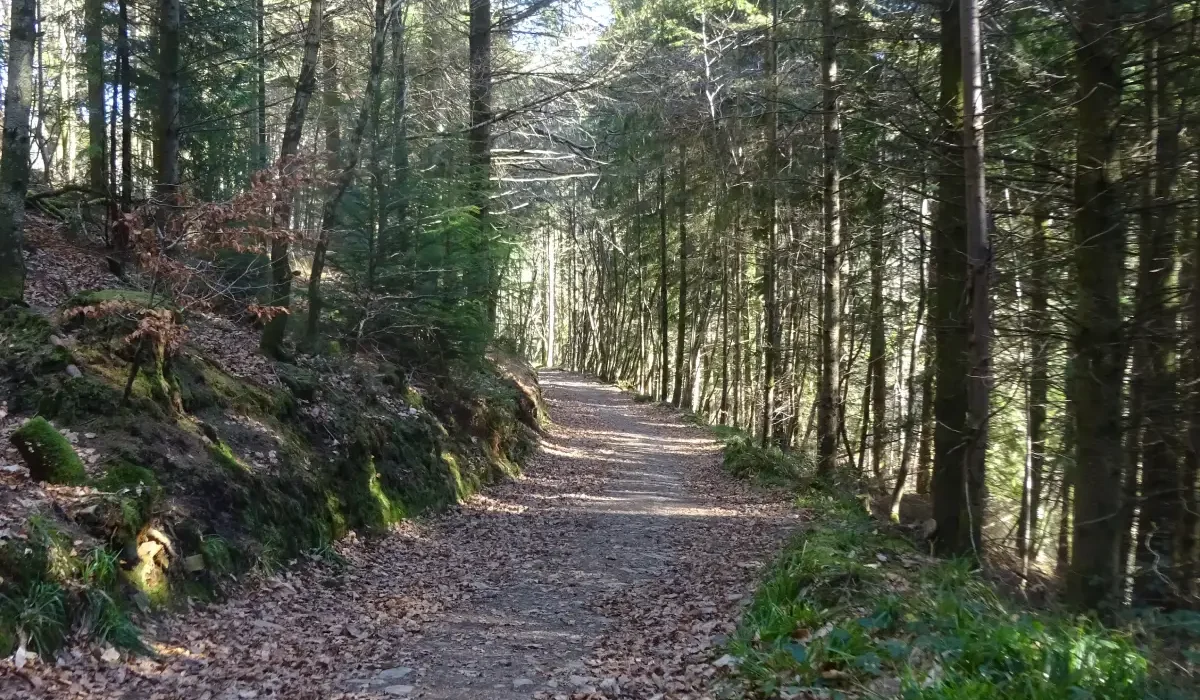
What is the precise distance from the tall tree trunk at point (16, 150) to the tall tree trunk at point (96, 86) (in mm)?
3041

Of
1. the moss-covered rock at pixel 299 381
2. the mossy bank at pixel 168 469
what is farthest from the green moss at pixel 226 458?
the moss-covered rock at pixel 299 381

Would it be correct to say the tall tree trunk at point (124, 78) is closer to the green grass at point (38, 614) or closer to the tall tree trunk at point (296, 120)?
the tall tree trunk at point (296, 120)

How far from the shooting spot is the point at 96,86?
44.3ft

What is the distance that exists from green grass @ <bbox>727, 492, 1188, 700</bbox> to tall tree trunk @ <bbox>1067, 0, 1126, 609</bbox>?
883mm

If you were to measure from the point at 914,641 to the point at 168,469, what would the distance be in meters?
6.60

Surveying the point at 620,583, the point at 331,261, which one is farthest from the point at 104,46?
the point at 620,583

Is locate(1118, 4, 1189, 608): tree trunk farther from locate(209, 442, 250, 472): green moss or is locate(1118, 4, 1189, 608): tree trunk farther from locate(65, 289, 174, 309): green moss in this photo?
locate(65, 289, 174, 309): green moss

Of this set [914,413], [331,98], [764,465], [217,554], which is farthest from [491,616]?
[331,98]

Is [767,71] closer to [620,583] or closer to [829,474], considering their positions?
[829,474]

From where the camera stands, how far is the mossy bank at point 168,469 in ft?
19.0

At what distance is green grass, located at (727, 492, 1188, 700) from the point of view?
439 centimetres

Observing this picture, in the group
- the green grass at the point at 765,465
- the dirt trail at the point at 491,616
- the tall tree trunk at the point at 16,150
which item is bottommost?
the dirt trail at the point at 491,616

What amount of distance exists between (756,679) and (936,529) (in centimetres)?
479

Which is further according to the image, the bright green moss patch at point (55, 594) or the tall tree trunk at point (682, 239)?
the tall tree trunk at point (682, 239)
